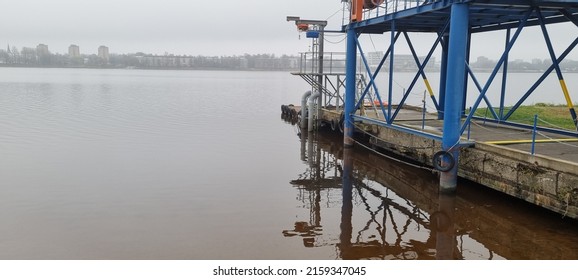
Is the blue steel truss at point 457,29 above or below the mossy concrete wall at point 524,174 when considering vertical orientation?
above

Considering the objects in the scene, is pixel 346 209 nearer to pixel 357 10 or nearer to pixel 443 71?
pixel 357 10

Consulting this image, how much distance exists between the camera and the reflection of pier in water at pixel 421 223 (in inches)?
345

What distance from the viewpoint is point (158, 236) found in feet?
30.5

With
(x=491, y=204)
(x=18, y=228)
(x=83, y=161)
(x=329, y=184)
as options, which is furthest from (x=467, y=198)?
(x=83, y=161)

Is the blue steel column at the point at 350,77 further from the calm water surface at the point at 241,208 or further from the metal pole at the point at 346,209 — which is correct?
the metal pole at the point at 346,209

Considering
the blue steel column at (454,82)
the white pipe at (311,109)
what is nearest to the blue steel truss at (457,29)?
the blue steel column at (454,82)

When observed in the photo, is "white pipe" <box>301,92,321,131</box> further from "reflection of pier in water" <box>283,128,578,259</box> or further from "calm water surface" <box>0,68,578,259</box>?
"reflection of pier in water" <box>283,128,578,259</box>

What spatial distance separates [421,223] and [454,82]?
3.54 meters

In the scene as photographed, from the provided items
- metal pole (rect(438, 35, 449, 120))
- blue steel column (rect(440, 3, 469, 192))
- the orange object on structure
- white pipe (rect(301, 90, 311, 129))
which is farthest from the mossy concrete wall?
white pipe (rect(301, 90, 311, 129))

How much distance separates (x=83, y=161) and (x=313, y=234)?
10030 millimetres

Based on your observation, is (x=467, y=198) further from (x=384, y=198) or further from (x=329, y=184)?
(x=329, y=184)

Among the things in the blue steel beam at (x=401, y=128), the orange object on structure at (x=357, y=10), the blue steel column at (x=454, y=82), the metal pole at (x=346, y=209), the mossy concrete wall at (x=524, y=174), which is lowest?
the metal pole at (x=346, y=209)

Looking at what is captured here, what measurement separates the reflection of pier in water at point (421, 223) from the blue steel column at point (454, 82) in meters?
0.69

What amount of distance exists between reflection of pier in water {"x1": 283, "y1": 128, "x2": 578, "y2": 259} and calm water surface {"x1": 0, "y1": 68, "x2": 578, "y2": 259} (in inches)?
1.2
